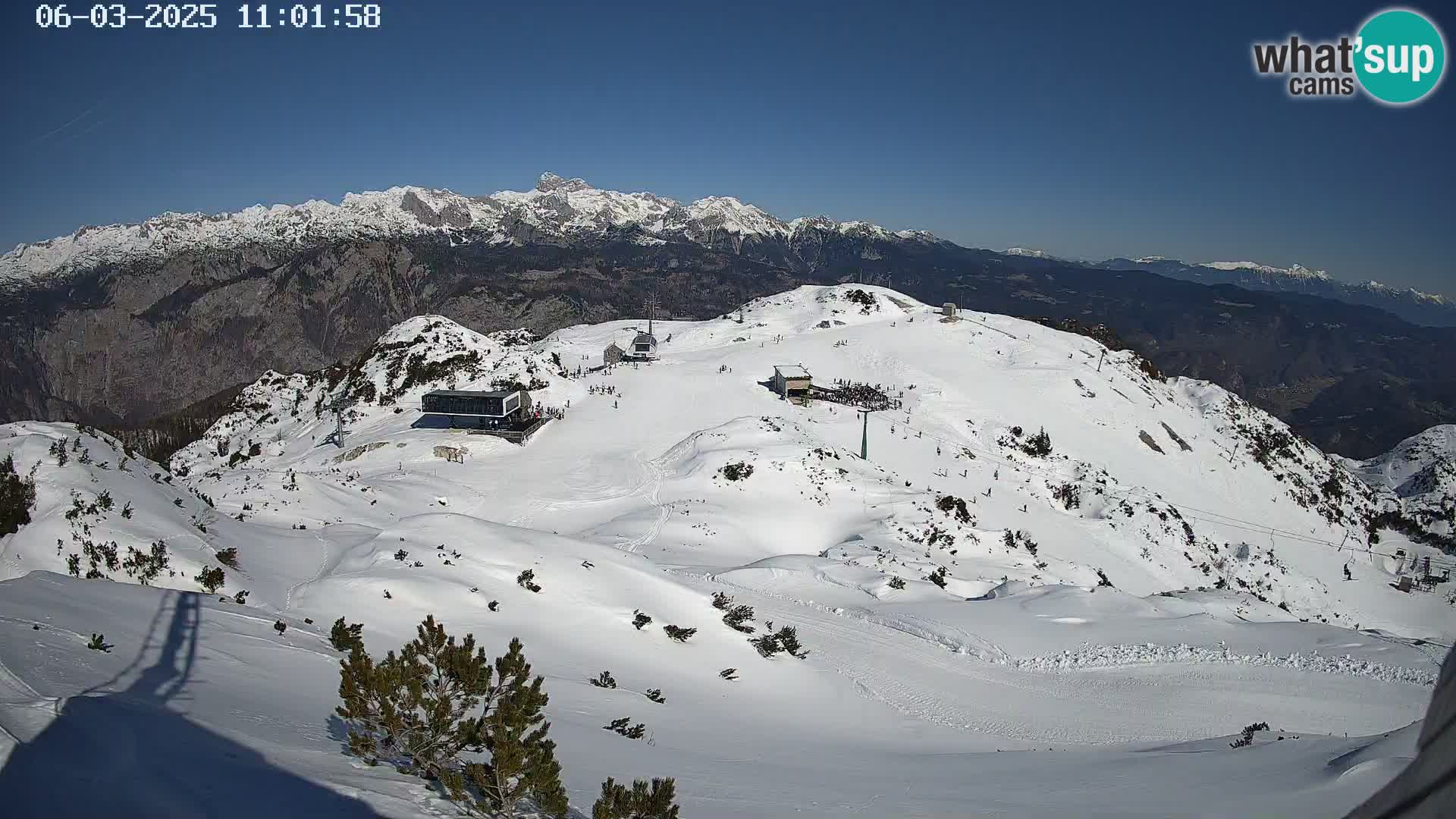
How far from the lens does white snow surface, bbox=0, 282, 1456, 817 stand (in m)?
7.69

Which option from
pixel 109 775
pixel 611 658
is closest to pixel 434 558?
pixel 611 658

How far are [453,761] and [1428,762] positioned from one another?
7941 mm

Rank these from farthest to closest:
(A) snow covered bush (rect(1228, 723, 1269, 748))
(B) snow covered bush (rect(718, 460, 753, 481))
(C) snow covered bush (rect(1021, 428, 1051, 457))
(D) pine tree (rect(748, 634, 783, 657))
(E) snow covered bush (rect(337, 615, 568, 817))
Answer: (C) snow covered bush (rect(1021, 428, 1051, 457)) < (B) snow covered bush (rect(718, 460, 753, 481)) < (D) pine tree (rect(748, 634, 783, 657)) < (A) snow covered bush (rect(1228, 723, 1269, 748)) < (E) snow covered bush (rect(337, 615, 568, 817))

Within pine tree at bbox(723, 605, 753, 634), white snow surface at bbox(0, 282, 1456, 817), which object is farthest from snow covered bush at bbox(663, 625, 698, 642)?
pine tree at bbox(723, 605, 753, 634)

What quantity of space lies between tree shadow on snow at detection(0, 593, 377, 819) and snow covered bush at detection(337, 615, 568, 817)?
2.49 ft

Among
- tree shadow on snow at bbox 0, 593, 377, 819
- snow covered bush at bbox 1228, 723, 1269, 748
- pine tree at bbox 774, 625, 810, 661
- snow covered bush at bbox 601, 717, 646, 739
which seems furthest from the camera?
pine tree at bbox 774, 625, 810, 661

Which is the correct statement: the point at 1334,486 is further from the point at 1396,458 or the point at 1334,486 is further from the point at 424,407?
the point at 424,407

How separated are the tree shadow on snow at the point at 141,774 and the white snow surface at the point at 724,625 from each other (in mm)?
36

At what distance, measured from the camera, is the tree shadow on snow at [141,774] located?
4754 millimetres

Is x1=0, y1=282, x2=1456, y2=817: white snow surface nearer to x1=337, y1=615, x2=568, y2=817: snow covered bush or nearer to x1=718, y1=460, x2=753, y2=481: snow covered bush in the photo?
x1=718, y1=460, x2=753, y2=481: snow covered bush

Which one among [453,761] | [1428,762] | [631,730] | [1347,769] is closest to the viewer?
[1428,762]

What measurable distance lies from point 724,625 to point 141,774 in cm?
1225

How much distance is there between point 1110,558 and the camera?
33281 mm

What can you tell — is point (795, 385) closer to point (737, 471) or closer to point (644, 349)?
point (737, 471)
